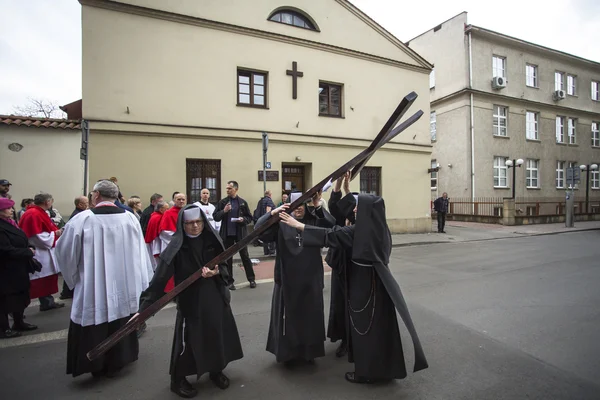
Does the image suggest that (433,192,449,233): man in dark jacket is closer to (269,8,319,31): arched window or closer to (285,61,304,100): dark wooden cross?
(285,61,304,100): dark wooden cross

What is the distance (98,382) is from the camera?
3311 mm

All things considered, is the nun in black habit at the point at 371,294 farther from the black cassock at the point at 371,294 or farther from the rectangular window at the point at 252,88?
the rectangular window at the point at 252,88

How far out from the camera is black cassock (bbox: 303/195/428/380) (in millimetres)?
3041

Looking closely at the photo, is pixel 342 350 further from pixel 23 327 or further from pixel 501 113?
pixel 501 113

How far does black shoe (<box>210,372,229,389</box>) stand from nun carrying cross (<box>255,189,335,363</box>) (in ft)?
1.77

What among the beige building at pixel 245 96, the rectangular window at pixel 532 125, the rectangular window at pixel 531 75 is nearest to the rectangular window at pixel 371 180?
the beige building at pixel 245 96

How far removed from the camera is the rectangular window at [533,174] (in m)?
24.6

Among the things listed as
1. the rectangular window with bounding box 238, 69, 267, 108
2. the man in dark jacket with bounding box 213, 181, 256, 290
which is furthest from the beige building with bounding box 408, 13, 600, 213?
the man in dark jacket with bounding box 213, 181, 256, 290

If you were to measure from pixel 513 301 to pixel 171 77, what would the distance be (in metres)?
11.2

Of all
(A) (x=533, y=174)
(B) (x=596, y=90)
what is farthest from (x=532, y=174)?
(B) (x=596, y=90)

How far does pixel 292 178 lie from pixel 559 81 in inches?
1026

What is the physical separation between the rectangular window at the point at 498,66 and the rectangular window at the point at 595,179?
12308mm

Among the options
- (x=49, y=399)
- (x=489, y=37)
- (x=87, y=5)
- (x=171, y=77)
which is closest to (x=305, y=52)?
(x=171, y=77)

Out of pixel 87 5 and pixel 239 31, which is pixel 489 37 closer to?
pixel 239 31
